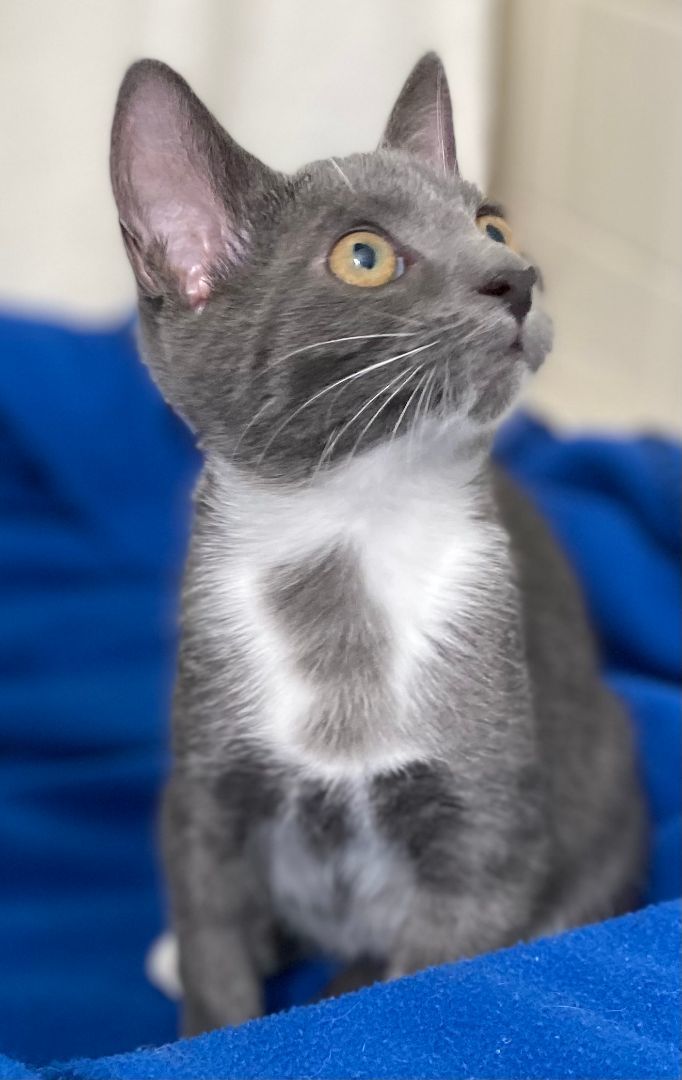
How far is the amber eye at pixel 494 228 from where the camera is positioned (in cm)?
74

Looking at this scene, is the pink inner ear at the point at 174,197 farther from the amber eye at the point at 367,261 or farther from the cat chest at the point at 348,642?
the cat chest at the point at 348,642

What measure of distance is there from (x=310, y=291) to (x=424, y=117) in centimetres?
18

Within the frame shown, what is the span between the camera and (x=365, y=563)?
0.79 m

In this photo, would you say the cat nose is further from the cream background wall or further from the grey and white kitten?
the cream background wall

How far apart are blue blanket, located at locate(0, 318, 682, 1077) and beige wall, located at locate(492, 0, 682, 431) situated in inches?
5.2

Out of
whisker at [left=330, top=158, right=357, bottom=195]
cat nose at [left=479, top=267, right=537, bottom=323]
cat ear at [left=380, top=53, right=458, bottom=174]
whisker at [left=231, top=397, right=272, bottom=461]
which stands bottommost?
whisker at [left=231, top=397, right=272, bottom=461]

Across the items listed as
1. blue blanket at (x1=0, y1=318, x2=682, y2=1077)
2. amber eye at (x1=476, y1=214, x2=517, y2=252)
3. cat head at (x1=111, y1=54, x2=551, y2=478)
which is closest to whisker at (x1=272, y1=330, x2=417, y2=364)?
cat head at (x1=111, y1=54, x2=551, y2=478)

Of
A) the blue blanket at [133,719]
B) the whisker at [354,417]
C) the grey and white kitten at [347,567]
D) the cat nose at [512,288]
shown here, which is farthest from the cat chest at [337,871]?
the cat nose at [512,288]

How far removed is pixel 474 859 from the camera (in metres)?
0.87

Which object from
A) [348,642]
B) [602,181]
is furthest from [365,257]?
[602,181]

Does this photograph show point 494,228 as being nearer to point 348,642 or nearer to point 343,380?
point 343,380

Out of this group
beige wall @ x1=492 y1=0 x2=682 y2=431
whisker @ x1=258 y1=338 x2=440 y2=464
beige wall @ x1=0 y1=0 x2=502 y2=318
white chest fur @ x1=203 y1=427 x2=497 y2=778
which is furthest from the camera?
beige wall @ x1=492 y1=0 x2=682 y2=431

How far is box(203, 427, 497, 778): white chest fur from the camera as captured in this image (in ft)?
2.52

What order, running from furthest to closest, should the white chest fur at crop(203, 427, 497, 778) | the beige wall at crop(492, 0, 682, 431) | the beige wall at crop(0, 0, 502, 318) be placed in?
the beige wall at crop(492, 0, 682, 431)
the beige wall at crop(0, 0, 502, 318)
the white chest fur at crop(203, 427, 497, 778)
